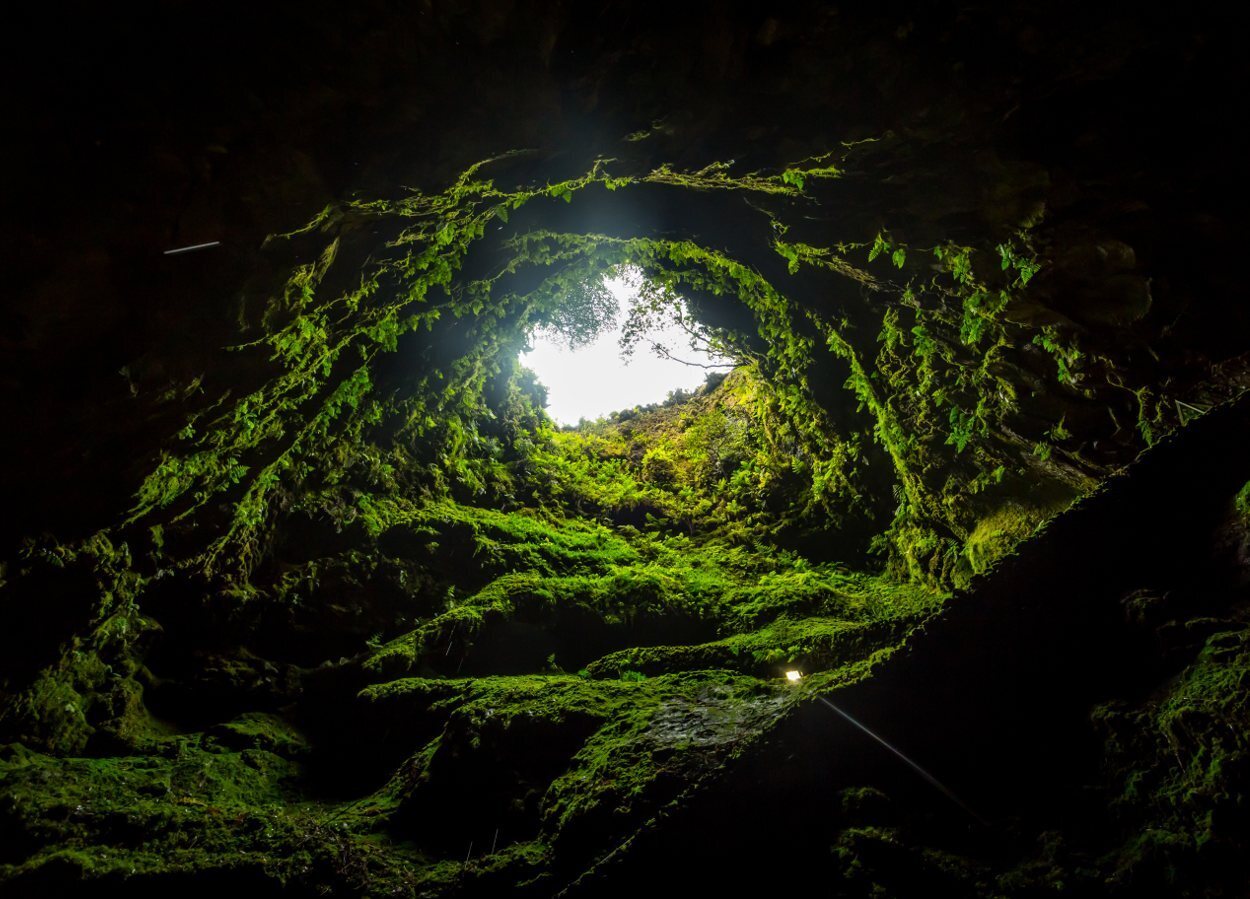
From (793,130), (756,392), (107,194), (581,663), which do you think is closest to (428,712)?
(581,663)

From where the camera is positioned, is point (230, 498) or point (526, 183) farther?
point (230, 498)

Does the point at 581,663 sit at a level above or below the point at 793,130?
below

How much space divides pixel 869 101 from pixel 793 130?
54cm

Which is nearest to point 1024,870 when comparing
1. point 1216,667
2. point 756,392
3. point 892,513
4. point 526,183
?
point 1216,667

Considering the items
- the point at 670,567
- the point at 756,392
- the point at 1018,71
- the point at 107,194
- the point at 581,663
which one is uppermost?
the point at 756,392

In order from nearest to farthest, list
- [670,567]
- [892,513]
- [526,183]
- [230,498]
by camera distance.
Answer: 1. [526,183]
2. [230,498]
3. [892,513]
4. [670,567]

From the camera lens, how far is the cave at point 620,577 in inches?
89.4

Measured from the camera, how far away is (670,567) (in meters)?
8.77

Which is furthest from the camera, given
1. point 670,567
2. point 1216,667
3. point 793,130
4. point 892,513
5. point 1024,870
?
point 670,567

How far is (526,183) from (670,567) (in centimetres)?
614

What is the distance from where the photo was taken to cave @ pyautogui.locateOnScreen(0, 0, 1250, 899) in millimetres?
2270

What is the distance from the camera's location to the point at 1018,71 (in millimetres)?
3461

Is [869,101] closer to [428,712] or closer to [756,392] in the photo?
[428,712]

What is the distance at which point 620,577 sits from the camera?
309 inches
